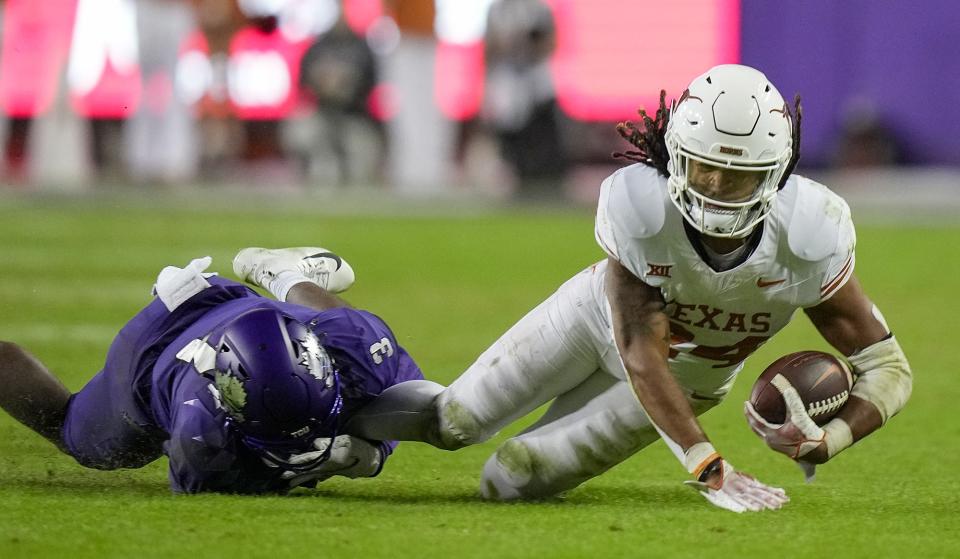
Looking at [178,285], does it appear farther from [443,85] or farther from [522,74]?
[443,85]

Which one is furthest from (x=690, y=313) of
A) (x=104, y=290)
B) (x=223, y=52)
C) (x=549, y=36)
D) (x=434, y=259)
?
(x=223, y=52)

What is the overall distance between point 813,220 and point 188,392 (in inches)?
69.5

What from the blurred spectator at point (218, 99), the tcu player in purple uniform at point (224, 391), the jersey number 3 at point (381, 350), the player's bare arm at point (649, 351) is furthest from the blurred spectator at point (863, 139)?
the player's bare arm at point (649, 351)

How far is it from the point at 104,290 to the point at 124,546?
580 cm

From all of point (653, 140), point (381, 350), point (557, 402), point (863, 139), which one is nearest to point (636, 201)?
point (653, 140)

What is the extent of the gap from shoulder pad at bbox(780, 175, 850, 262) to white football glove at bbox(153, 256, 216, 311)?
1.77m

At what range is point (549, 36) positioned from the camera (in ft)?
48.3

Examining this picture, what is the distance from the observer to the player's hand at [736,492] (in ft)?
13.8

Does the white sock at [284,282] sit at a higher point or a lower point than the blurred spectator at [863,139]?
higher

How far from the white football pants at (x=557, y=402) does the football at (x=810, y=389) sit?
16.0 inches

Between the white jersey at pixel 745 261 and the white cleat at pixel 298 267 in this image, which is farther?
the white cleat at pixel 298 267

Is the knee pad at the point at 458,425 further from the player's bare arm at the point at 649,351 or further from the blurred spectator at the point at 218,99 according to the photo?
the blurred spectator at the point at 218,99

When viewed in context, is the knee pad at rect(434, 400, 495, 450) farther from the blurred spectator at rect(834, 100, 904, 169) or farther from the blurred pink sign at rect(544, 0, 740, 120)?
the blurred spectator at rect(834, 100, 904, 169)

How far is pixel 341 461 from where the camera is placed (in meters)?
4.65
